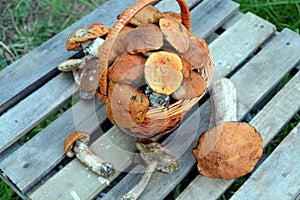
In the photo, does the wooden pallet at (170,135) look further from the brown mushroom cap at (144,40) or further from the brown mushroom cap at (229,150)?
the brown mushroom cap at (144,40)

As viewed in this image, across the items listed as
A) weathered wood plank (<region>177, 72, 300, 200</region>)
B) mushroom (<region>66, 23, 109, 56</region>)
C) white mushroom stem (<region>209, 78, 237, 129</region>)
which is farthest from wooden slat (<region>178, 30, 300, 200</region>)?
mushroom (<region>66, 23, 109, 56</region>)

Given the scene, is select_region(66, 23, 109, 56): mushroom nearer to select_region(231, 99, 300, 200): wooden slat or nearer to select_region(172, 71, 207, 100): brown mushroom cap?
select_region(172, 71, 207, 100): brown mushroom cap

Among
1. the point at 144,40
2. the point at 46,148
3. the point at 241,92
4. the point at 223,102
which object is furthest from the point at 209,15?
the point at 46,148

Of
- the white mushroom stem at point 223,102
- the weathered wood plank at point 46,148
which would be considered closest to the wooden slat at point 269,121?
the white mushroom stem at point 223,102

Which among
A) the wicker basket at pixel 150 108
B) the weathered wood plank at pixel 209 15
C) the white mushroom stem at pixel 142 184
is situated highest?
the wicker basket at pixel 150 108

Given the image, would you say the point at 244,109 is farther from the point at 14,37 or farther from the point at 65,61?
the point at 14,37
